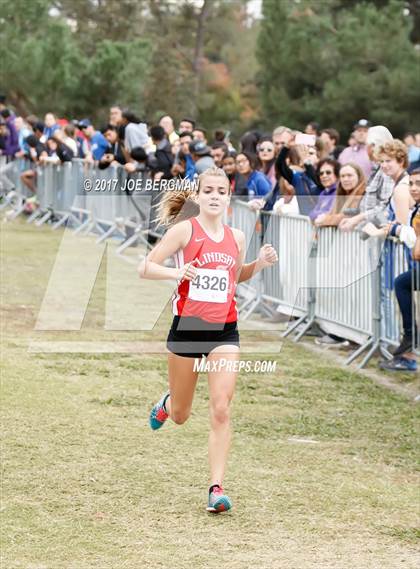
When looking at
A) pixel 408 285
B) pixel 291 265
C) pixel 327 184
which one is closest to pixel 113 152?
pixel 291 265

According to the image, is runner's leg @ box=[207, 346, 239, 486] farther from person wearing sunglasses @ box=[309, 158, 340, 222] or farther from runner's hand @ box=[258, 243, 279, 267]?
person wearing sunglasses @ box=[309, 158, 340, 222]

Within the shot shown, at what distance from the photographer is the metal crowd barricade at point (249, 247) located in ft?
41.8

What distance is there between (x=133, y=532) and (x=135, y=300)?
780 centimetres

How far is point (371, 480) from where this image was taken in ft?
23.3

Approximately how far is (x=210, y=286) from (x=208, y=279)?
0.13ft

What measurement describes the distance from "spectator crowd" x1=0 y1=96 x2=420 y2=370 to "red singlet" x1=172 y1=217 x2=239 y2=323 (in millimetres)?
3148

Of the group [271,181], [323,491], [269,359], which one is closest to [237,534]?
[323,491]

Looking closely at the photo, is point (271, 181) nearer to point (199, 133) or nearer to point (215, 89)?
point (199, 133)

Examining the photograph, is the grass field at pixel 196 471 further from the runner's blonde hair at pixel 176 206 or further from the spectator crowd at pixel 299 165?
the runner's blonde hair at pixel 176 206

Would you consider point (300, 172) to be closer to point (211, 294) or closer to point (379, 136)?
point (379, 136)

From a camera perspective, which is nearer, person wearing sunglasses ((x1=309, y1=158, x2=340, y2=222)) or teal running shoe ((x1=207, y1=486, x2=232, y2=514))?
teal running shoe ((x1=207, y1=486, x2=232, y2=514))

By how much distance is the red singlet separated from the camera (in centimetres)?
634

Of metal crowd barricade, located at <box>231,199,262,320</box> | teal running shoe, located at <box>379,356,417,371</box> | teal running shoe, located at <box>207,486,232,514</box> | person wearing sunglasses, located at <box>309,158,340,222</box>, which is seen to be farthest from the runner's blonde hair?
metal crowd barricade, located at <box>231,199,262,320</box>

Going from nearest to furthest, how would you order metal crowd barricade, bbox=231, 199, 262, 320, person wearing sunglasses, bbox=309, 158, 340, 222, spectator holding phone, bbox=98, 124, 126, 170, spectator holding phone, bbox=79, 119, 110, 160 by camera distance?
person wearing sunglasses, bbox=309, 158, 340, 222
metal crowd barricade, bbox=231, 199, 262, 320
spectator holding phone, bbox=98, 124, 126, 170
spectator holding phone, bbox=79, 119, 110, 160
